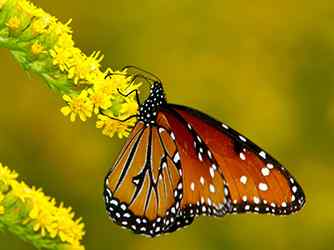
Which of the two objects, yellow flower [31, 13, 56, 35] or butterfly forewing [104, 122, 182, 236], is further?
butterfly forewing [104, 122, 182, 236]

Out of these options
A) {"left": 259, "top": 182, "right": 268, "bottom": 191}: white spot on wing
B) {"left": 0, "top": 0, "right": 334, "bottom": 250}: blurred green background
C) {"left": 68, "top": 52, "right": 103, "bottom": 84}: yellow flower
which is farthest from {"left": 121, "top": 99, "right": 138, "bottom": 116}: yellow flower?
{"left": 0, "top": 0, "right": 334, "bottom": 250}: blurred green background

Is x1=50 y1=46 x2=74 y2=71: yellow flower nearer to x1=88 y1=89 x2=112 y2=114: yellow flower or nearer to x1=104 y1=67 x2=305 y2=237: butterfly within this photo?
x1=88 y1=89 x2=112 y2=114: yellow flower

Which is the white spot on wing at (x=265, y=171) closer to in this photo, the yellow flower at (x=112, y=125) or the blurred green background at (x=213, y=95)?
the yellow flower at (x=112, y=125)

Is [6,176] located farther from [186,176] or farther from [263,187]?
[263,187]

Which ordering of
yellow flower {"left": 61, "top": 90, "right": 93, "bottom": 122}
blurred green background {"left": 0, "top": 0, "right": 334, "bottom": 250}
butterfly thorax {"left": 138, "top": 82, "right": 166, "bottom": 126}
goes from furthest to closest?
blurred green background {"left": 0, "top": 0, "right": 334, "bottom": 250}
butterfly thorax {"left": 138, "top": 82, "right": 166, "bottom": 126}
yellow flower {"left": 61, "top": 90, "right": 93, "bottom": 122}

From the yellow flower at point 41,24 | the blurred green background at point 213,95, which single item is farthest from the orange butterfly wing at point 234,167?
the blurred green background at point 213,95

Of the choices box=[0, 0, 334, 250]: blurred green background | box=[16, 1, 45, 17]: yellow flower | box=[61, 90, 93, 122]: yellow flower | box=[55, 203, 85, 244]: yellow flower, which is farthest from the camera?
box=[0, 0, 334, 250]: blurred green background

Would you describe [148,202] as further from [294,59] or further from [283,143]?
[294,59]

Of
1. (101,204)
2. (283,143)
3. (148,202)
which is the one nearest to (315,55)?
(283,143)
